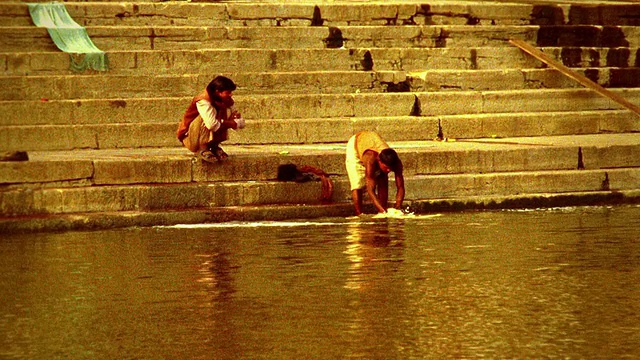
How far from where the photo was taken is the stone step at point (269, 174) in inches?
499

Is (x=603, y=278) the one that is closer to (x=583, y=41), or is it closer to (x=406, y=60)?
(x=406, y=60)

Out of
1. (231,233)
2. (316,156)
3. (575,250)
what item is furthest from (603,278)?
(316,156)

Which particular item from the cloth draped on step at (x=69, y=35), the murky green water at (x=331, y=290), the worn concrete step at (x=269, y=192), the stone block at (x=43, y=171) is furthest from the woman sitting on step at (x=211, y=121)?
the cloth draped on step at (x=69, y=35)

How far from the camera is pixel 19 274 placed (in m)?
9.69

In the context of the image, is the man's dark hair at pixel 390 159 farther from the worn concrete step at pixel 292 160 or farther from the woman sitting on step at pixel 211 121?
the woman sitting on step at pixel 211 121

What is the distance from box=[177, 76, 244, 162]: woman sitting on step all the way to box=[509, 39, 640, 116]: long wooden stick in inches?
186

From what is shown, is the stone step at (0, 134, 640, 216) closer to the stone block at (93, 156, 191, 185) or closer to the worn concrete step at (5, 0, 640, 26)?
the stone block at (93, 156, 191, 185)

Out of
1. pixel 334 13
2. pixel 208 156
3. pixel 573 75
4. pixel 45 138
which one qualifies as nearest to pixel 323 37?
pixel 334 13

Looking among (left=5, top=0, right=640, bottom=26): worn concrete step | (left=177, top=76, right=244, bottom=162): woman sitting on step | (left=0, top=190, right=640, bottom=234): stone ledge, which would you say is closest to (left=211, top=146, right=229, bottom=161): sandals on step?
(left=177, top=76, right=244, bottom=162): woman sitting on step

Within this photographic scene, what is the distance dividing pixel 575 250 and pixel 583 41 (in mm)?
8595

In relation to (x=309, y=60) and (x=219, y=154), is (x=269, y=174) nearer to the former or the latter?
(x=219, y=154)

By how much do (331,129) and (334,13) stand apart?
9.71 ft

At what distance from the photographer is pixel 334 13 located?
18.1m

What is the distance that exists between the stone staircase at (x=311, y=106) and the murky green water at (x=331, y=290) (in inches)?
29.2
